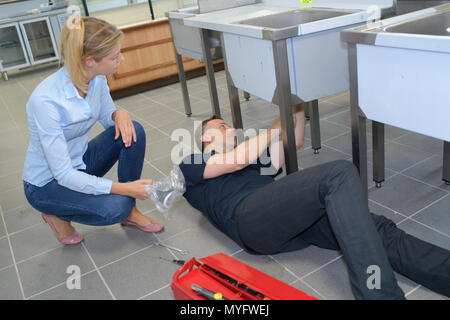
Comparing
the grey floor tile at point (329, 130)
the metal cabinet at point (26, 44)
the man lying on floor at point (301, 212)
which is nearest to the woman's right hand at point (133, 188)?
the man lying on floor at point (301, 212)

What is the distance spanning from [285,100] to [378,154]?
20.2 inches

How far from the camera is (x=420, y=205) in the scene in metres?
1.88

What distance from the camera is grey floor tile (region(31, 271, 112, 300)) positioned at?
5.38ft

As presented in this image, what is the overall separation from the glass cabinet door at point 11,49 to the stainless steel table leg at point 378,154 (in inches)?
225

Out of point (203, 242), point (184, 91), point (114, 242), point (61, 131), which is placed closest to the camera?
point (61, 131)

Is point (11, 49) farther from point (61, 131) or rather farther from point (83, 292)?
point (83, 292)

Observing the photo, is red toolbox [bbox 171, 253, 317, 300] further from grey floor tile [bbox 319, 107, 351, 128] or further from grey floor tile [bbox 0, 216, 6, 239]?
grey floor tile [bbox 319, 107, 351, 128]

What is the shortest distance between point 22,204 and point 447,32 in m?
2.22

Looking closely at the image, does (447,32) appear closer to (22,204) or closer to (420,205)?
(420,205)

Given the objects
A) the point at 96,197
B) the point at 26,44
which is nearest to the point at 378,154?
the point at 96,197

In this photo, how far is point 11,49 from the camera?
641 cm

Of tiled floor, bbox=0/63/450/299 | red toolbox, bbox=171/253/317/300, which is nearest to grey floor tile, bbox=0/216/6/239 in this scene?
tiled floor, bbox=0/63/450/299

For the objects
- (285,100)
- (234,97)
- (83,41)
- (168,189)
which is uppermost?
(83,41)

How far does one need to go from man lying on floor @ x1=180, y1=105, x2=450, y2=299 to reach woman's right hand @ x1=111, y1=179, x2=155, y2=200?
0.16m
